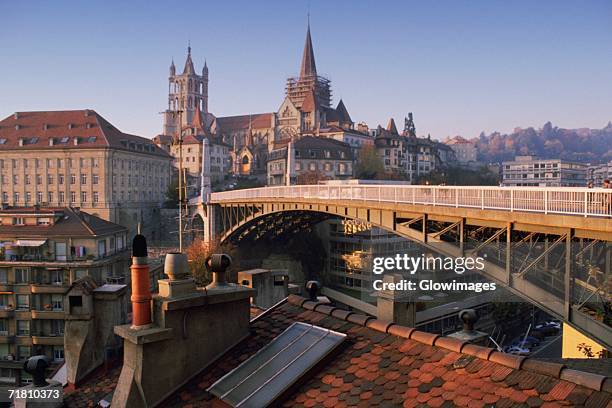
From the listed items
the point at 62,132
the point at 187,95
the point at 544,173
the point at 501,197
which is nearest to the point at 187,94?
the point at 187,95

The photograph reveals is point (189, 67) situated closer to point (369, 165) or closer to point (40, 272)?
point (369, 165)

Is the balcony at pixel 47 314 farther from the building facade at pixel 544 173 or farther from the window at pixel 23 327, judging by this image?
the building facade at pixel 544 173

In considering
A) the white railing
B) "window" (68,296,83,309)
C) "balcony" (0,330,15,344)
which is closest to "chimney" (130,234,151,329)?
"window" (68,296,83,309)

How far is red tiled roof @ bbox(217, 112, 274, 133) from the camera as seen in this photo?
470 feet

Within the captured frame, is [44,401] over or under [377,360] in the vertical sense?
under

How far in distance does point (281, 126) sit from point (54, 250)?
9706 cm

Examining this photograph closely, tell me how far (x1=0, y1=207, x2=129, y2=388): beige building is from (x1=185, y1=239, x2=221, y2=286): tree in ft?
A: 22.1

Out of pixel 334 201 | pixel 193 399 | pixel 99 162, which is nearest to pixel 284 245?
pixel 334 201

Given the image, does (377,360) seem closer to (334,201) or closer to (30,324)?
(334,201)

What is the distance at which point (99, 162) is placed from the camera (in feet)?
253

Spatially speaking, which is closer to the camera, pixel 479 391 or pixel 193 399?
pixel 479 391

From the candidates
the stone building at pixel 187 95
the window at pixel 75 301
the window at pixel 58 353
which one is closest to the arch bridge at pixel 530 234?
the window at pixel 75 301

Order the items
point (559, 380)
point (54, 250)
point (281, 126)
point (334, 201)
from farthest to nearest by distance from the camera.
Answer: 1. point (281, 126)
2. point (54, 250)
3. point (334, 201)
4. point (559, 380)

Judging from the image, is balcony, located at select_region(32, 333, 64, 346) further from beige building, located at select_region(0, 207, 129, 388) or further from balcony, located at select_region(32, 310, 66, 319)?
balcony, located at select_region(32, 310, 66, 319)
